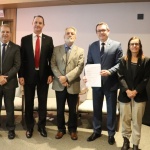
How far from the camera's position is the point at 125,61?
2.75 meters

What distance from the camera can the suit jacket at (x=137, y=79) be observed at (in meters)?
2.66

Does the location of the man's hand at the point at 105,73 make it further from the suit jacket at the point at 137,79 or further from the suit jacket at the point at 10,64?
the suit jacket at the point at 10,64

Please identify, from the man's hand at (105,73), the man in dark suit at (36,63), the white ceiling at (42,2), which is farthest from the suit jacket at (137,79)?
the white ceiling at (42,2)

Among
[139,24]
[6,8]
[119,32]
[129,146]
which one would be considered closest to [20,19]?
[6,8]

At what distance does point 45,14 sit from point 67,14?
53cm

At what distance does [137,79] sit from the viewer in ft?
8.82

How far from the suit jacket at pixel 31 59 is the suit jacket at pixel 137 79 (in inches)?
42.2

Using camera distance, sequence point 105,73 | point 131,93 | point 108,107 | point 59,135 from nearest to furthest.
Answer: point 131,93 < point 105,73 < point 108,107 < point 59,135

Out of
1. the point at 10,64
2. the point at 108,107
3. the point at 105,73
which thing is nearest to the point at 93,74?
the point at 105,73

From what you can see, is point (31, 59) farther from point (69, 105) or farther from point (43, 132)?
point (43, 132)

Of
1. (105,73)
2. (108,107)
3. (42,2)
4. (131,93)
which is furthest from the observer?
(42,2)

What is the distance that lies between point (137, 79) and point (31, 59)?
1449mm

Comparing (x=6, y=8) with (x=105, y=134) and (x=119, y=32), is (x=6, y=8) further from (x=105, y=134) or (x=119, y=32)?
(x=105, y=134)

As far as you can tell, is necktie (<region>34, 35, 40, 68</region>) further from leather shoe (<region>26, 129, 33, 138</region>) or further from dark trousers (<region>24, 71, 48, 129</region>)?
leather shoe (<region>26, 129, 33, 138</region>)
